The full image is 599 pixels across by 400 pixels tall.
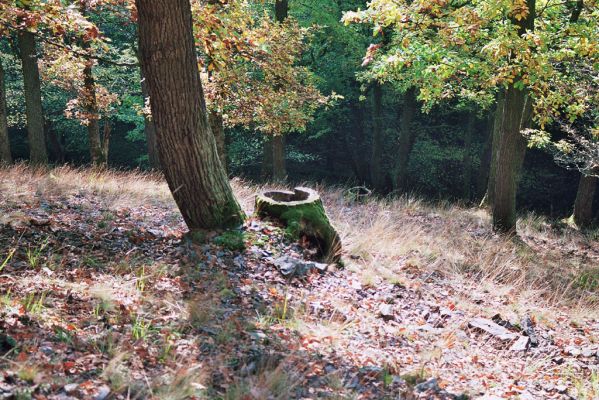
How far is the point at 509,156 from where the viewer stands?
9664 mm

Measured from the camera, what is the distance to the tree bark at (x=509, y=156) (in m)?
9.42

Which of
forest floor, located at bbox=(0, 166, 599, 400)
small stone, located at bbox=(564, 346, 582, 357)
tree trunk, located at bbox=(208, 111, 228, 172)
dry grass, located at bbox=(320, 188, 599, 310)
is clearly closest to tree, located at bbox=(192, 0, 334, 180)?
tree trunk, located at bbox=(208, 111, 228, 172)

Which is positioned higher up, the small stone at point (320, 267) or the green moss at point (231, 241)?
the green moss at point (231, 241)

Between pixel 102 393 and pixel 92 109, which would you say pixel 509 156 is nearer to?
pixel 102 393

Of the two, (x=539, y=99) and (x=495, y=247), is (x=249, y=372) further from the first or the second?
(x=539, y=99)

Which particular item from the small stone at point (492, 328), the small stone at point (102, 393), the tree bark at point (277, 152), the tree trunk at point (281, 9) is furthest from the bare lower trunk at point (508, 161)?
the small stone at point (102, 393)

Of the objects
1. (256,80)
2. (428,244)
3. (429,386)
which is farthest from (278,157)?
(429,386)

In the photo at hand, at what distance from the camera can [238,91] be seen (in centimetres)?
1077

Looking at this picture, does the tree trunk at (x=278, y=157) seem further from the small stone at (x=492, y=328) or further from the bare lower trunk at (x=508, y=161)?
the small stone at (x=492, y=328)

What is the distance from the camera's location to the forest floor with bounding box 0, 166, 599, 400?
3.40 meters

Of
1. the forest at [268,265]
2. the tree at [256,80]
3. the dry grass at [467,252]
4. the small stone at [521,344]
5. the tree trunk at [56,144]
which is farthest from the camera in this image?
the tree trunk at [56,144]

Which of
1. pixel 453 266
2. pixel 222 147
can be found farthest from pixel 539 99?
pixel 222 147

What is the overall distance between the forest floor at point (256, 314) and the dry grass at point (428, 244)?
0.17 feet

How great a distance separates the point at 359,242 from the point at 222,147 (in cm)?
597
